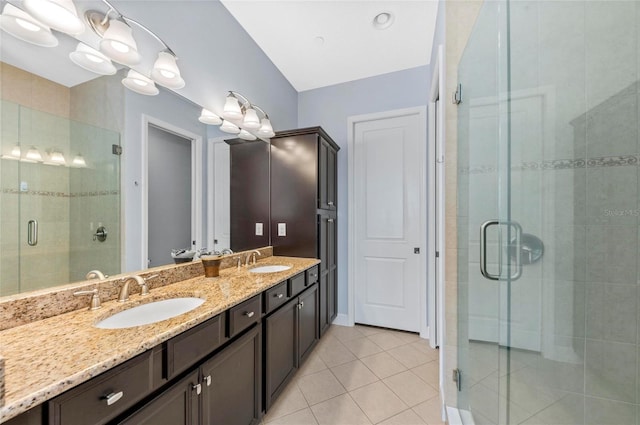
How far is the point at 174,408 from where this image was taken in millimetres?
875

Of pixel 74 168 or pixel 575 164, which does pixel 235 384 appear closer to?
pixel 74 168

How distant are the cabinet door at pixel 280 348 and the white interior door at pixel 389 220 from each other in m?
1.20

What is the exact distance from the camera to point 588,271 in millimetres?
1253

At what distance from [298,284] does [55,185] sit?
1.42 meters

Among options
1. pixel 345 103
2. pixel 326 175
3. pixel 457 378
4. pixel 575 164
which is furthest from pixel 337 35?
pixel 457 378

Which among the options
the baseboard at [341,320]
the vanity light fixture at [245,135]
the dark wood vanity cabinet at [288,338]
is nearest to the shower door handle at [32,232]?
the dark wood vanity cabinet at [288,338]

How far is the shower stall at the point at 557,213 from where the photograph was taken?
1173 millimetres

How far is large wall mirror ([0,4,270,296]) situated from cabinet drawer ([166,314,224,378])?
0.57 metres

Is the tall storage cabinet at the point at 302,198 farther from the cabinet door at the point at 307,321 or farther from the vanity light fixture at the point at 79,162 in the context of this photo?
the vanity light fixture at the point at 79,162

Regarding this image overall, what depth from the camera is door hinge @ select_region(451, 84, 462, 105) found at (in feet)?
4.82

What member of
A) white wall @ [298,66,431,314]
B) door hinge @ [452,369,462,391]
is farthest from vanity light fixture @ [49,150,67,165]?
white wall @ [298,66,431,314]

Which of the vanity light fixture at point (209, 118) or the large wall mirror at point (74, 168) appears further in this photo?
the vanity light fixture at point (209, 118)

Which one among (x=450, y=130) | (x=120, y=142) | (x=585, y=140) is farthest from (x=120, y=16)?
Result: (x=585, y=140)

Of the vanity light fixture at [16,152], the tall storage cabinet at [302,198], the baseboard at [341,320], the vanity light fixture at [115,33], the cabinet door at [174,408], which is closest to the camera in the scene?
the cabinet door at [174,408]
